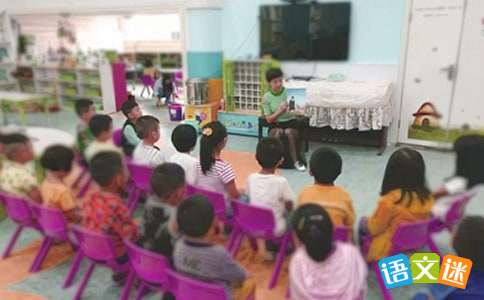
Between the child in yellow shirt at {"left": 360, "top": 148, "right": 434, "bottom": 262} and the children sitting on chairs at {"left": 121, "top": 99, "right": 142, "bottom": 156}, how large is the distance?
970 mm

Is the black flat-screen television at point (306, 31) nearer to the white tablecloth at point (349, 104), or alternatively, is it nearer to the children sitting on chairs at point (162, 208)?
the white tablecloth at point (349, 104)

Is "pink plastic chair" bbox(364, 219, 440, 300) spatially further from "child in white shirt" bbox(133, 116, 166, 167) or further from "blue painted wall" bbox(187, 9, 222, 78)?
"blue painted wall" bbox(187, 9, 222, 78)

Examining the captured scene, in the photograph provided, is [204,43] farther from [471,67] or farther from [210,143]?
[210,143]

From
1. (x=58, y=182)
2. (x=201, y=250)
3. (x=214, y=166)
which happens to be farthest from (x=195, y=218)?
(x=214, y=166)

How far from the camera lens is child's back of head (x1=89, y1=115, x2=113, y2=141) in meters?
1.15

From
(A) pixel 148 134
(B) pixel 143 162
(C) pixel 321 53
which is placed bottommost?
(B) pixel 143 162

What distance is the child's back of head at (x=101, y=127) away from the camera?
45.2 inches

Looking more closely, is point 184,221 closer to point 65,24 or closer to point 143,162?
point 65,24

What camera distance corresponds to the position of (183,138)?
1.88 m

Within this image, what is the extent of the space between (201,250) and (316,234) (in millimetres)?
325

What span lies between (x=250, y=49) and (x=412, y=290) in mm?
3293

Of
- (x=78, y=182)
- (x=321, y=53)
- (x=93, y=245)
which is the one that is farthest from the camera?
(x=321, y=53)

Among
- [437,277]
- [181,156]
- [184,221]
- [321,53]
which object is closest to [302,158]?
[321,53]

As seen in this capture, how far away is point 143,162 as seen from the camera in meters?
1.94
